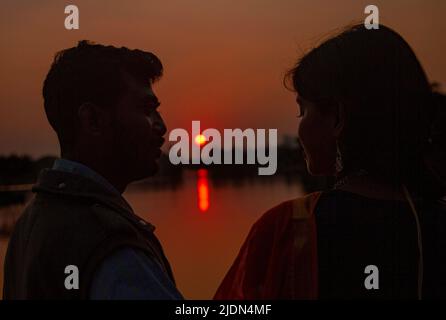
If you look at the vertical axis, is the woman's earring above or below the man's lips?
below

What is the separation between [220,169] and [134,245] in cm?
75

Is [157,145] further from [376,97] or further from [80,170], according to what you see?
[376,97]

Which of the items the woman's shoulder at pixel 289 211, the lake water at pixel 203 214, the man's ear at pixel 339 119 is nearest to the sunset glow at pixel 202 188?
the lake water at pixel 203 214

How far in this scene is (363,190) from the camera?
0.98 metres

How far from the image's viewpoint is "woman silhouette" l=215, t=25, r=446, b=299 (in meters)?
0.98

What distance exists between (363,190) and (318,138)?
0.42 feet

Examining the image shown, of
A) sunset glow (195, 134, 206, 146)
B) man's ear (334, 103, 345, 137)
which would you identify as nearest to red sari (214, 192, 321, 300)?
man's ear (334, 103, 345, 137)

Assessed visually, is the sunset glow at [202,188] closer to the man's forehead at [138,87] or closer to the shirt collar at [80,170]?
the man's forehead at [138,87]

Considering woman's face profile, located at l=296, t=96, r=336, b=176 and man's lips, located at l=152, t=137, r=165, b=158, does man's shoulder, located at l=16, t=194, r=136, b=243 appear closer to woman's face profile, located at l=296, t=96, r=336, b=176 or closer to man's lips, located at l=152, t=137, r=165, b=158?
man's lips, located at l=152, t=137, r=165, b=158

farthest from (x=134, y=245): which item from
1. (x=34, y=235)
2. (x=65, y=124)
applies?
(x=65, y=124)

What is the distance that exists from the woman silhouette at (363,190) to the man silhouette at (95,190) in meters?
0.27

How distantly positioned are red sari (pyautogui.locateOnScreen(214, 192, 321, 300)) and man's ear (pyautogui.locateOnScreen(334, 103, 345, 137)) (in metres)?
0.12

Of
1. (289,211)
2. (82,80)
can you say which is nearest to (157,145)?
(82,80)

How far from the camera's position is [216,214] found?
5.81 ft
